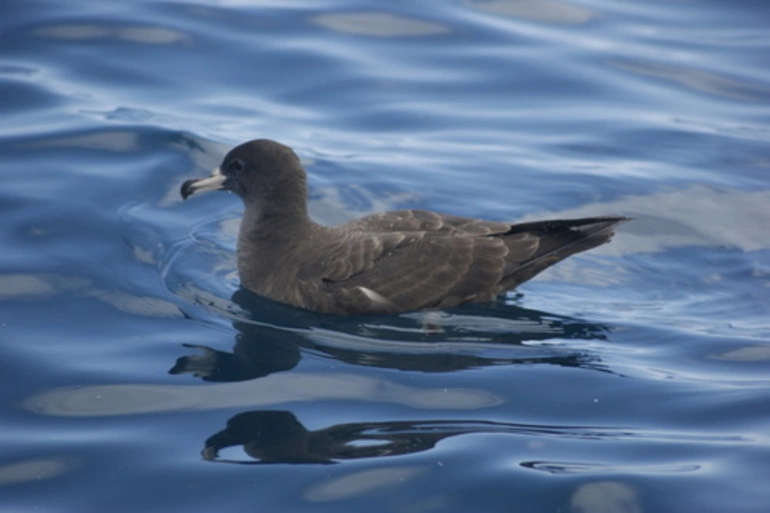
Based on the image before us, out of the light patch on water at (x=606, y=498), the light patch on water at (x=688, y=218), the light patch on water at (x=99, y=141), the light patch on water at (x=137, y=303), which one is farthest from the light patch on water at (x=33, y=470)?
the light patch on water at (x=99, y=141)

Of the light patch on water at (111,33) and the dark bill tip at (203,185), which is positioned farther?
the light patch on water at (111,33)

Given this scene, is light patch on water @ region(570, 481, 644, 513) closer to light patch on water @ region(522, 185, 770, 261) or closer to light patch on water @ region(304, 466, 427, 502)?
light patch on water @ region(304, 466, 427, 502)

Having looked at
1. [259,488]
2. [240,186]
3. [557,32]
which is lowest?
[259,488]

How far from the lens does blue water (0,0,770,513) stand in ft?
19.2

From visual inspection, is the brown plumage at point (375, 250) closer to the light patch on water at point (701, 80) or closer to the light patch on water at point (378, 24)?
the light patch on water at point (701, 80)

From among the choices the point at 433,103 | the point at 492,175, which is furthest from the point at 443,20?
the point at 492,175

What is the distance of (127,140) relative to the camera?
1034 centimetres

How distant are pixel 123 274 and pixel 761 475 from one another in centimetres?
429

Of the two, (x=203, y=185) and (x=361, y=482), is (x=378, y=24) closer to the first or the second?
(x=203, y=185)

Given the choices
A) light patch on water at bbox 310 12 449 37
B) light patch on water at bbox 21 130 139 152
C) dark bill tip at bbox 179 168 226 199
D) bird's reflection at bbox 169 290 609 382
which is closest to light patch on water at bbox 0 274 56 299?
dark bill tip at bbox 179 168 226 199

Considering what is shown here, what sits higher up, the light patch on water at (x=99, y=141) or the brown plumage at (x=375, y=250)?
the light patch on water at (x=99, y=141)

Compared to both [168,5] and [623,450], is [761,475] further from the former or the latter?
[168,5]

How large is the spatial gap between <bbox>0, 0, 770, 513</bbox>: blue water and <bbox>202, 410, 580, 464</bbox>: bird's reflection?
23mm

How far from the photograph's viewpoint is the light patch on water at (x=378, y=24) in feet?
44.7
